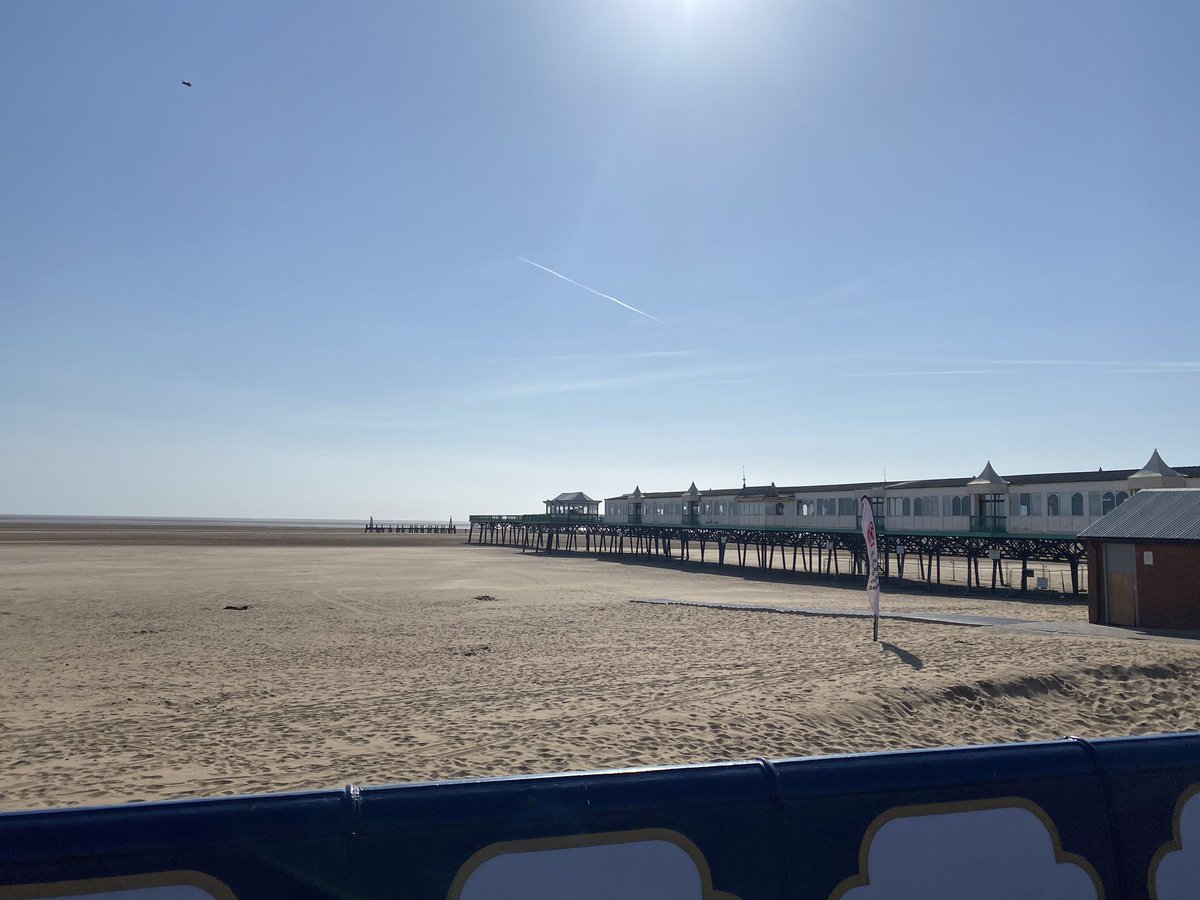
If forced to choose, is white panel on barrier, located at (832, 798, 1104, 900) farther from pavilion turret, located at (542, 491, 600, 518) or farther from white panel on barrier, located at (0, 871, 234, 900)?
pavilion turret, located at (542, 491, 600, 518)

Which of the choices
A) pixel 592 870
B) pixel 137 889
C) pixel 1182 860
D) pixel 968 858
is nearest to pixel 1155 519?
pixel 1182 860

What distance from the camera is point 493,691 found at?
45.9 ft

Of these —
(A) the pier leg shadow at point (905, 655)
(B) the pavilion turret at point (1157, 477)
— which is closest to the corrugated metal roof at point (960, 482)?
(B) the pavilion turret at point (1157, 477)

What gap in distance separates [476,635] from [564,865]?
18.5 metres

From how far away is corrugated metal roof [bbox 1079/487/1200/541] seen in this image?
19.9 metres

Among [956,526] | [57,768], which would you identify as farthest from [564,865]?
[956,526]

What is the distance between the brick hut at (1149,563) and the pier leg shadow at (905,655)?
6960mm

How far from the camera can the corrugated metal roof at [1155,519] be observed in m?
19.9

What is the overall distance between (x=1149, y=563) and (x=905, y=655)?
830 centimetres

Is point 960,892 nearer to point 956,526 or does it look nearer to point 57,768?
point 57,768

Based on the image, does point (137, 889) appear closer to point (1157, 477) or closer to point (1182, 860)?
point (1182, 860)

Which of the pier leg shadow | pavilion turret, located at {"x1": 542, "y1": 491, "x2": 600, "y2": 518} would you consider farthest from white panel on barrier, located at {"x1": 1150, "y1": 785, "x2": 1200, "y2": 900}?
pavilion turret, located at {"x1": 542, "y1": 491, "x2": 600, "y2": 518}

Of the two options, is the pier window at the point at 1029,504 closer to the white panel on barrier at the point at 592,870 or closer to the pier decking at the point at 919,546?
the pier decking at the point at 919,546

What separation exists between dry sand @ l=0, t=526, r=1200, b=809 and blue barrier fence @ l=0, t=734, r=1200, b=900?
23.9ft
